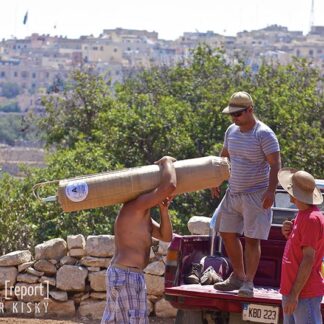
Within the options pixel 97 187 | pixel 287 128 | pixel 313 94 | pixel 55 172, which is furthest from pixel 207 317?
pixel 313 94

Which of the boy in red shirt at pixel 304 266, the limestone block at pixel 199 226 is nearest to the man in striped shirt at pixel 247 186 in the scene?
the boy in red shirt at pixel 304 266

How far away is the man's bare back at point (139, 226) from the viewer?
8117 mm

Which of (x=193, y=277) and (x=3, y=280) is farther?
(x=3, y=280)

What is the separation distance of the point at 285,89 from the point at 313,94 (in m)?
1.17

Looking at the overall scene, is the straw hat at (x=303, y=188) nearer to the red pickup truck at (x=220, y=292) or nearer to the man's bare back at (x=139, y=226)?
the man's bare back at (x=139, y=226)

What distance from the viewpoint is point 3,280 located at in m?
11.9

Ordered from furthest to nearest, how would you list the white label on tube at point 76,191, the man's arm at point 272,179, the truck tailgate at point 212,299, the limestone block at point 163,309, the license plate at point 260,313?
the limestone block at point 163,309, the man's arm at point 272,179, the truck tailgate at point 212,299, the license plate at point 260,313, the white label on tube at point 76,191

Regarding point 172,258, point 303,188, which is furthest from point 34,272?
point 303,188

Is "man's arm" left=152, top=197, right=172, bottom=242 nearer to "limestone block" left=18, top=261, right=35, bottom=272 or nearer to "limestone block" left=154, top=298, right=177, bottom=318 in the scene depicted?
"limestone block" left=154, top=298, right=177, bottom=318

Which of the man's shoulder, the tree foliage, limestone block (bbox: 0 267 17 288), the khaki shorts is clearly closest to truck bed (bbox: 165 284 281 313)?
the khaki shorts

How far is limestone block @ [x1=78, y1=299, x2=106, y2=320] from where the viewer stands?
11.8 metres

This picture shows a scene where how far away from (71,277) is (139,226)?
3722 millimetres

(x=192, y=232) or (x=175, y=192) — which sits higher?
(x=175, y=192)

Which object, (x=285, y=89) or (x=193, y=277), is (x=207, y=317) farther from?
(x=285, y=89)
